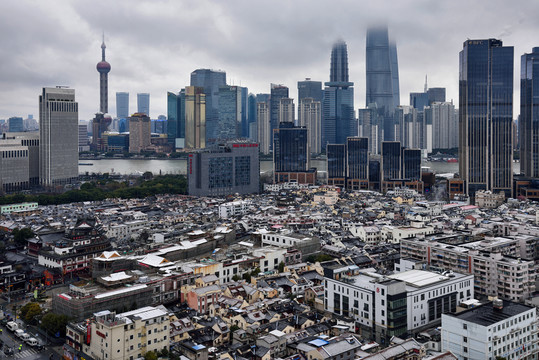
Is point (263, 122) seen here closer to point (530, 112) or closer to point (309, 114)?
point (309, 114)

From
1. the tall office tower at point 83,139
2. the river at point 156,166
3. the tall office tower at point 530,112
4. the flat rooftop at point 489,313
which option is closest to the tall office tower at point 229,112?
the river at point 156,166

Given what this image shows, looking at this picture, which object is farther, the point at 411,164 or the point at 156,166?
the point at 156,166

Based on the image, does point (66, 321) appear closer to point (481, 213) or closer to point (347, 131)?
point (481, 213)

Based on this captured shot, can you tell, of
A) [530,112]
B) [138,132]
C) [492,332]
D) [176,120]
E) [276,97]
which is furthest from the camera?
[176,120]

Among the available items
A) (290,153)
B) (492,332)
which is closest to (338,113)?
(290,153)

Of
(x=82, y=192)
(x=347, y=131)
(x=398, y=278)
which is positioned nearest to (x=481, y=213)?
(x=398, y=278)
